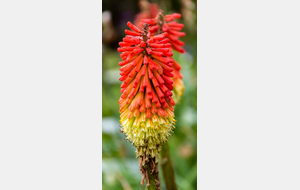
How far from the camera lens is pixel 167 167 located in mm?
2107

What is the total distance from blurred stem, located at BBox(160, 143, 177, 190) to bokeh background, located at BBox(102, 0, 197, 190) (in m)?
0.70

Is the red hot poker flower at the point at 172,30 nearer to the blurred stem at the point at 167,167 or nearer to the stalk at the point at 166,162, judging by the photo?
the stalk at the point at 166,162

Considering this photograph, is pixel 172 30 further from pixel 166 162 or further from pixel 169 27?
pixel 166 162

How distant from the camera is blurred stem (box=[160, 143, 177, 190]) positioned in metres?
2.06

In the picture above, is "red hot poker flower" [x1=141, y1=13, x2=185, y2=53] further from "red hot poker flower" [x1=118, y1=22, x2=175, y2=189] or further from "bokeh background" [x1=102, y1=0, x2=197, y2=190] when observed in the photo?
"bokeh background" [x1=102, y1=0, x2=197, y2=190]

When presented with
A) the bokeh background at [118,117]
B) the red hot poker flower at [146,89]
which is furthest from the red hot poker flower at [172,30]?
the bokeh background at [118,117]

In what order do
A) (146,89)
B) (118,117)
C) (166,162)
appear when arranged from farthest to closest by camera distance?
(118,117) < (166,162) < (146,89)

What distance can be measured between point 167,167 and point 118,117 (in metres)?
1.37

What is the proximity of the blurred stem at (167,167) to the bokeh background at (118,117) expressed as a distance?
70 cm

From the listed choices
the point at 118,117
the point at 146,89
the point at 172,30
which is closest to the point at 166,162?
the point at 146,89

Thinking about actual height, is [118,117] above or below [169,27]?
below

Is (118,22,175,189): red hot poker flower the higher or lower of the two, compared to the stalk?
higher

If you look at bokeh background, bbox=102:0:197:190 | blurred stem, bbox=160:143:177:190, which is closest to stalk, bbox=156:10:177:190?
blurred stem, bbox=160:143:177:190

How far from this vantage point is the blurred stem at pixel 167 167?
2.06m
